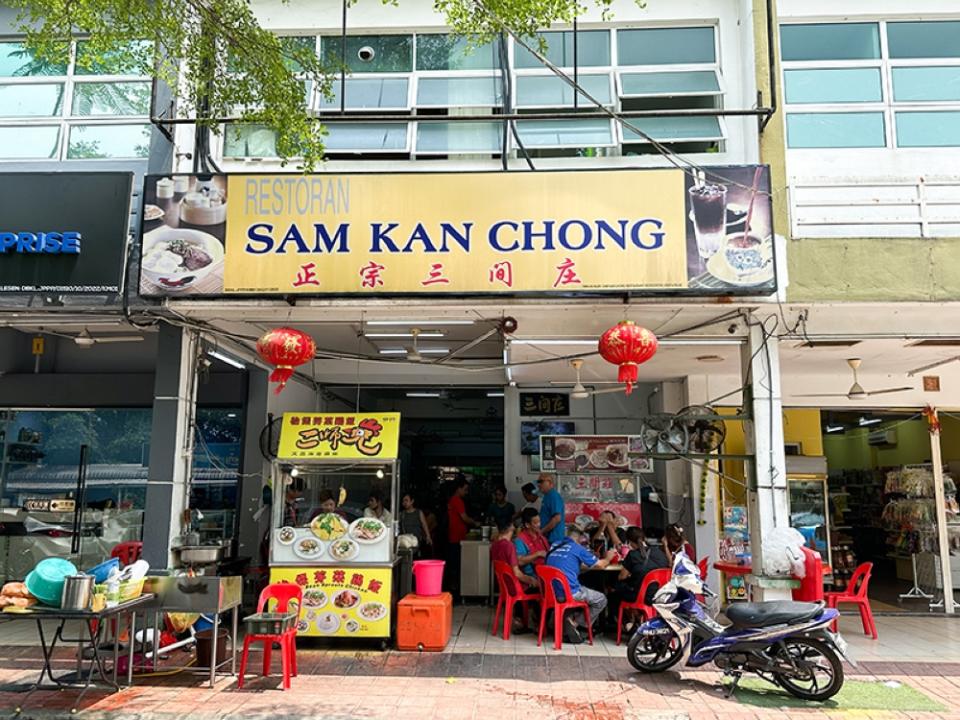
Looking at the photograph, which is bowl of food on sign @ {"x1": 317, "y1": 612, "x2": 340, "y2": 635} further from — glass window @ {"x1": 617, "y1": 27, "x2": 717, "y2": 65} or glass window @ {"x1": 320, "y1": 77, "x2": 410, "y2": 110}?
glass window @ {"x1": 617, "y1": 27, "x2": 717, "y2": 65}

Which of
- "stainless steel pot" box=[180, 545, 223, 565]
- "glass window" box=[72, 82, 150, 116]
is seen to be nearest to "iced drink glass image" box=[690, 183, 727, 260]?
"stainless steel pot" box=[180, 545, 223, 565]

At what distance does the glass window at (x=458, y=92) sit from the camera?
8883mm

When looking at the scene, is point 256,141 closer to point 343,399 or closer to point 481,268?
point 481,268

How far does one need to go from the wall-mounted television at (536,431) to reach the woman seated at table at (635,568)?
4124 millimetres

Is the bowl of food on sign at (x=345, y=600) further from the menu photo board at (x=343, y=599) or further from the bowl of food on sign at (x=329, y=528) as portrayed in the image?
the bowl of food on sign at (x=329, y=528)

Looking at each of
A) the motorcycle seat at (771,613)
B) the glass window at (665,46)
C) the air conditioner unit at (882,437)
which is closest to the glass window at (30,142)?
the glass window at (665,46)

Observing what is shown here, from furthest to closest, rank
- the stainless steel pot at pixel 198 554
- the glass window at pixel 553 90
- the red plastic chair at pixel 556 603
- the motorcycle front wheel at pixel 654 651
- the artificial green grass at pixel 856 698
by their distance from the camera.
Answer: the glass window at pixel 553 90
the red plastic chair at pixel 556 603
the stainless steel pot at pixel 198 554
the motorcycle front wheel at pixel 654 651
the artificial green grass at pixel 856 698

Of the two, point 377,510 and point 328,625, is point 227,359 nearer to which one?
point 377,510

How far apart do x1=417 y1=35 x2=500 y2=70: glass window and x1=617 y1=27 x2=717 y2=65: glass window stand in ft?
4.97

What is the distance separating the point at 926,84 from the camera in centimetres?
844

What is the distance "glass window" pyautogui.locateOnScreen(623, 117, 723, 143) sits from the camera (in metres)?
8.38

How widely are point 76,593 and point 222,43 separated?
17.7 ft

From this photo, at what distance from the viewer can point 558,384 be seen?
12750mm

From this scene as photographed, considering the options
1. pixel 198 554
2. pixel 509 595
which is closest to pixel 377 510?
pixel 509 595
